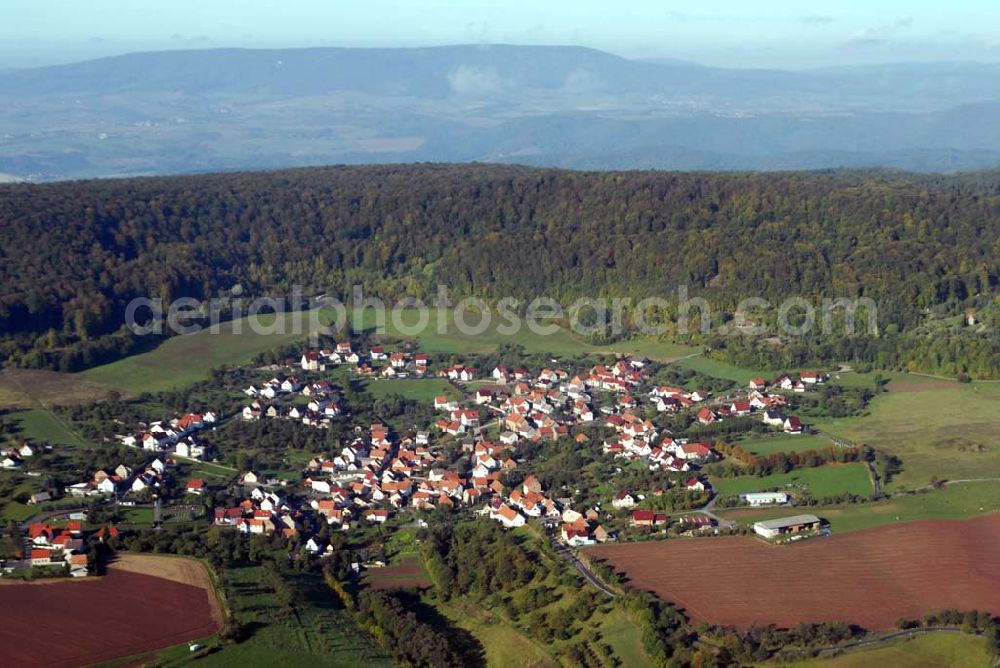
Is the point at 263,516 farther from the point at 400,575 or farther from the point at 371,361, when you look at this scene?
the point at 371,361

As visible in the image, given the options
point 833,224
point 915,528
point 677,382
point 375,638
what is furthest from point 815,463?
point 833,224

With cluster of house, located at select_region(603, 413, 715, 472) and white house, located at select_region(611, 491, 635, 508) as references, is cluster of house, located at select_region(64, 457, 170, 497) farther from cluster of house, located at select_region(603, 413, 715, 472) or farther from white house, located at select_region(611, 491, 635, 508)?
cluster of house, located at select_region(603, 413, 715, 472)

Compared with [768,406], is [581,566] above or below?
below

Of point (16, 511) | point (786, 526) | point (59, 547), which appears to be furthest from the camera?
point (16, 511)

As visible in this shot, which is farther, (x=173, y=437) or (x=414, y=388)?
(x=414, y=388)

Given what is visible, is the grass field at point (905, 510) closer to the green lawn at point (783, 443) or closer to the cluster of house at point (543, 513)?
the cluster of house at point (543, 513)

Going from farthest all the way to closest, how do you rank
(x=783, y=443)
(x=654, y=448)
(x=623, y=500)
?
(x=783, y=443) → (x=654, y=448) → (x=623, y=500)

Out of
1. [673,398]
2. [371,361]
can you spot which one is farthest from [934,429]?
[371,361]

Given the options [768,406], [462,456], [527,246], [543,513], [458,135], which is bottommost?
[462,456]
